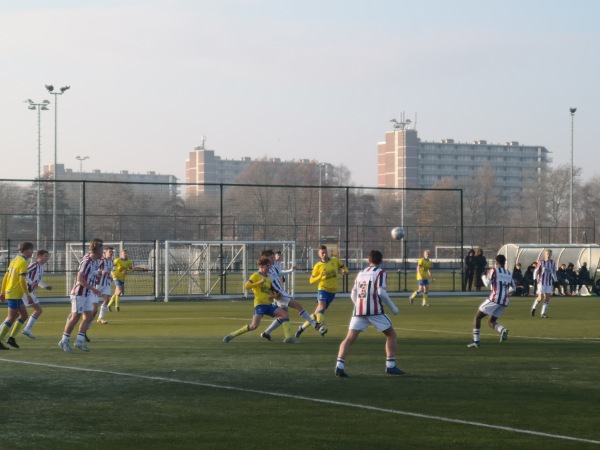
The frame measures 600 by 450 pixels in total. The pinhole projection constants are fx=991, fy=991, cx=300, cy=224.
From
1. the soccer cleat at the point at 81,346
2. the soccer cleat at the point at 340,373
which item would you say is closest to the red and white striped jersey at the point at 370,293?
the soccer cleat at the point at 340,373

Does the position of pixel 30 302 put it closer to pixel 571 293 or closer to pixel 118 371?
pixel 118 371

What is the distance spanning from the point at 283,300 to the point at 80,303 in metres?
4.36

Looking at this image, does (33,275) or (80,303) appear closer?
(80,303)

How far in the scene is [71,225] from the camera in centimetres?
5869

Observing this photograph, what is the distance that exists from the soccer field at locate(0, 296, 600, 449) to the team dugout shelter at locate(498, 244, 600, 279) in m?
27.7

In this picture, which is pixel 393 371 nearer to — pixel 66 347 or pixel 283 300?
pixel 283 300

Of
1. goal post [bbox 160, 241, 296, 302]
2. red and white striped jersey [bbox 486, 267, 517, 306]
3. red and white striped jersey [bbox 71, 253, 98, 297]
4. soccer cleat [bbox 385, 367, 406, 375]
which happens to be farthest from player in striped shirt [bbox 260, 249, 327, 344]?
goal post [bbox 160, 241, 296, 302]

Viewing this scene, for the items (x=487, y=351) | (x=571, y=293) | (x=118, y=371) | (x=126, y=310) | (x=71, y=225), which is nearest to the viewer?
(x=118, y=371)

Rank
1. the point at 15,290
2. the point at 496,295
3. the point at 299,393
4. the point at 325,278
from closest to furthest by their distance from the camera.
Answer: the point at 299,393, the point at 15,290, the point at 496,295, the point at 325,278

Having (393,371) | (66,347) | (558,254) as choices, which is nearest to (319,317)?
(66,347)

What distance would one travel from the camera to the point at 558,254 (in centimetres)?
5272

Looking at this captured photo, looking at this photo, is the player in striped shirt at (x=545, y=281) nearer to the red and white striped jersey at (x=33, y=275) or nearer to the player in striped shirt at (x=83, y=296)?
the red and white striped jersey at (x=33, y=275)

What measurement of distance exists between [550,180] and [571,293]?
233 ft

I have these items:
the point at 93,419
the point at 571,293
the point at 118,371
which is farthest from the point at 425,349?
the point at 571,293
